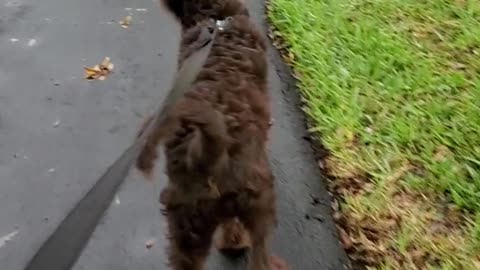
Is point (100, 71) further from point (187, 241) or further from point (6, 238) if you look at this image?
point (187, 241)

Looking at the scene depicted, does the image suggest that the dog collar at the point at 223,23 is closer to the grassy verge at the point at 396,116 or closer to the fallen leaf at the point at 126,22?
the grassy verge at the point at 396,116

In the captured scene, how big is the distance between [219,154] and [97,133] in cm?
213

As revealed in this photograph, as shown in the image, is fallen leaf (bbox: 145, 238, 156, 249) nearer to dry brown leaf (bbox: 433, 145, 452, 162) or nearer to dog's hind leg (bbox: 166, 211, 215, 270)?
dog's hind leg (bbox: 166, 211, 215, 270)

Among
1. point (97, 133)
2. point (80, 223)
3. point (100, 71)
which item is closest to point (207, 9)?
point (97, 133)

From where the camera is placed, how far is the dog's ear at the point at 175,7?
3678 mm

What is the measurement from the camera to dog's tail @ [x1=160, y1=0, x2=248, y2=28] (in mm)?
3557

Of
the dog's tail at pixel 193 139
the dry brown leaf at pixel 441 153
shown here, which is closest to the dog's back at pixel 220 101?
the dog's tail at pixel 193 139

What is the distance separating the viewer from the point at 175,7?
3.74 meters

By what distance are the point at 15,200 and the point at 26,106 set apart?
0.98m

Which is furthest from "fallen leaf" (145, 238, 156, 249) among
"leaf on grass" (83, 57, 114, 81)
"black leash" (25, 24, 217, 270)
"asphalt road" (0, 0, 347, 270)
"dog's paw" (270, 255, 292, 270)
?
"leaf on grass" (83, 57, 114, 81)

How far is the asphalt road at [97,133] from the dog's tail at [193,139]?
106cm

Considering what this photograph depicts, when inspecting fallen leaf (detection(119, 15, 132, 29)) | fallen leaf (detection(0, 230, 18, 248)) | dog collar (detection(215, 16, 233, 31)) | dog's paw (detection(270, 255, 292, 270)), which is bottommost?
fallen leaf (detection(0, 230, 18, 248))

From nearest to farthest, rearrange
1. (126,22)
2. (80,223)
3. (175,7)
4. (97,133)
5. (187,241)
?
(80,223), (187,241), (175,7), (97,133), (126,22)

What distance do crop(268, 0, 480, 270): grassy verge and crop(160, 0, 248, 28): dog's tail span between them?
1.15 meters
